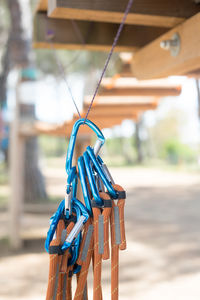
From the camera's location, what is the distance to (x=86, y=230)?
1038 millimetres

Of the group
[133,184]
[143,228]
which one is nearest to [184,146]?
[133,184]

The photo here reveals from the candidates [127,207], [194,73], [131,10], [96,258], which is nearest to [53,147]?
[127,207]

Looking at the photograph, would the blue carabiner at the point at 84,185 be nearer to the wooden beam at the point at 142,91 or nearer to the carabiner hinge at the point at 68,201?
the carabiner hinge at the point at 68,201

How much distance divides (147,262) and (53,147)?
40.2 m

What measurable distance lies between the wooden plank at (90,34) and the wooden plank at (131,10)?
0.36 m

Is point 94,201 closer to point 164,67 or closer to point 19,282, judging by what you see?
point 164,67

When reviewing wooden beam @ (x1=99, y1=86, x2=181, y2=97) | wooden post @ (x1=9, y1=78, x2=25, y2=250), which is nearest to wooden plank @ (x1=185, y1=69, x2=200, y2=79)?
wooden beam @ (x1=99, y1=86, x2=181, y2=97)

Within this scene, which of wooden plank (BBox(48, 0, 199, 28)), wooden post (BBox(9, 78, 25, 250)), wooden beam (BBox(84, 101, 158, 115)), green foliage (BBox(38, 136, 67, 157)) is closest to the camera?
wooden plank (BBox(48, 0, 199, 28))

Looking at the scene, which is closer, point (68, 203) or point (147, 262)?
point (68, 203)

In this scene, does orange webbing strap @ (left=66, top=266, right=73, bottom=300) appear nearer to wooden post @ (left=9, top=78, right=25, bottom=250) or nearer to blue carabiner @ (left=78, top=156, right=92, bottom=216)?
blue carabiner @ (left=78, top=156, right=92, bottom=216)

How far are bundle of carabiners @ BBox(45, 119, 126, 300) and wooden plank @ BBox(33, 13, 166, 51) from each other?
1023 millimetres

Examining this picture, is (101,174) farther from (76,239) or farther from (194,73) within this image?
(194,73)

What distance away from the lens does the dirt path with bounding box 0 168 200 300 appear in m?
3.54

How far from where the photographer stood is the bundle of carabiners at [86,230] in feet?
3.28
